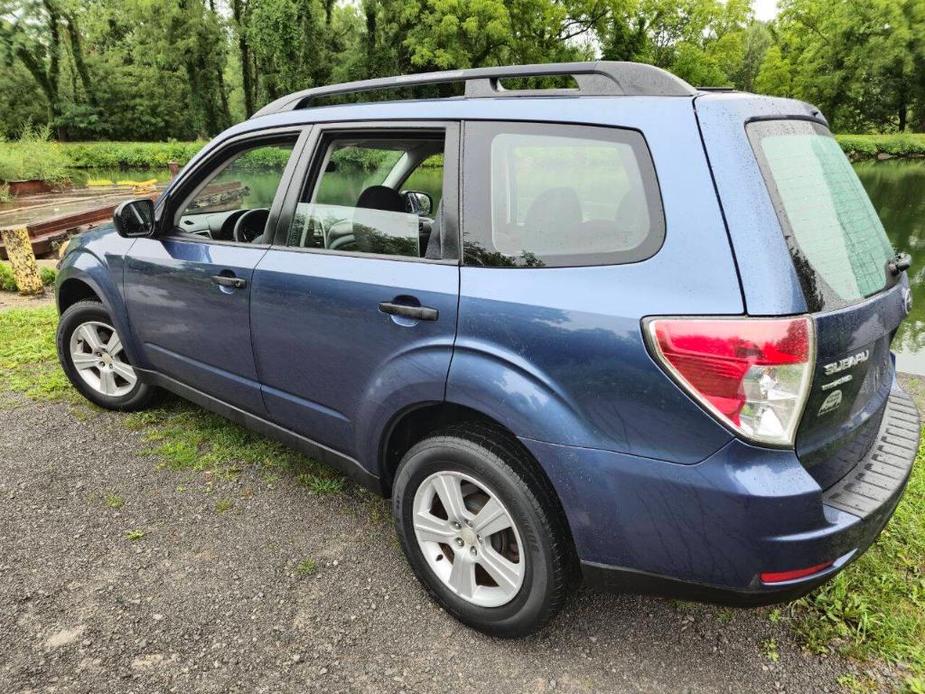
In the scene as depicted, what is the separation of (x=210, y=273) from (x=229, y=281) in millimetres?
181

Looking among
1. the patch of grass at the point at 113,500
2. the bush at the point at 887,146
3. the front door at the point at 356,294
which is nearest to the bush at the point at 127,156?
the patch of grass at the point at 113,500

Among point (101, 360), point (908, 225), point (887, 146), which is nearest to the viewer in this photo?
point (101, 360)

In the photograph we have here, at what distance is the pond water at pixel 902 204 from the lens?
3.08 m

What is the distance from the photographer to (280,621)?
Answer: 7.61ft

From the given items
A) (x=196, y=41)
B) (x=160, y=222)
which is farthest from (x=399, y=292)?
(x=196, y=41)

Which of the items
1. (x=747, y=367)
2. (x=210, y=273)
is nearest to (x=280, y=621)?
(x=210, y=273)

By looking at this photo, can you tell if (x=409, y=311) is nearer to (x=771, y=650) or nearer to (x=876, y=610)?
(x=771, y=650)

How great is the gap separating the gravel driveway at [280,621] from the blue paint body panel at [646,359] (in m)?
0.56

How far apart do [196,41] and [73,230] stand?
3982 centimetres

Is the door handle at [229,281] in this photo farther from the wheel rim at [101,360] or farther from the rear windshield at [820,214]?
the rear windshield at [820,214]

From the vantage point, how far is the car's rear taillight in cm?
155

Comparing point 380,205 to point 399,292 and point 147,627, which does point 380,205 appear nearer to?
point 399,292

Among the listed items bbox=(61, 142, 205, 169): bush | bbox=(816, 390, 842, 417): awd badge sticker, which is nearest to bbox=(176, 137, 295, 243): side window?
bbox=(816, 390, 842, 417): awd badge sticker

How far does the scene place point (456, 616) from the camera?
7.52 ft
